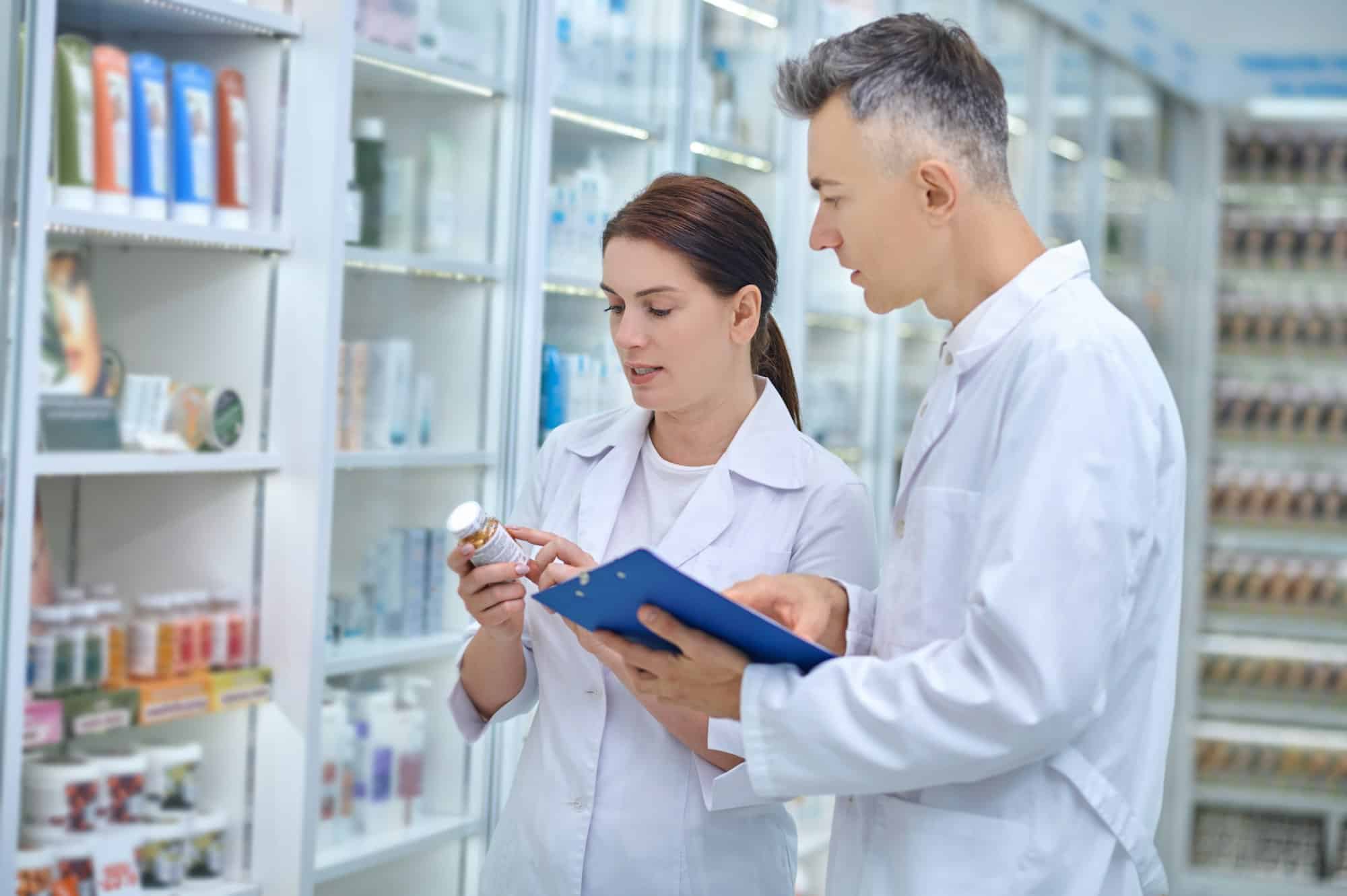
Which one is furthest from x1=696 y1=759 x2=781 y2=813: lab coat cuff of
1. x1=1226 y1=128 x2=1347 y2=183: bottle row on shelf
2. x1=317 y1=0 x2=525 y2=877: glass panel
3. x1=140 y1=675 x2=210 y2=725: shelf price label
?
x1=1226 y1=128 x2=1347 y2=183: bottle row on shelf

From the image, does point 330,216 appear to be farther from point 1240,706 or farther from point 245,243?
point 1240,706

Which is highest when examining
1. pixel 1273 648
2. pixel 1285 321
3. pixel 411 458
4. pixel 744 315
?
pixel 1285 321

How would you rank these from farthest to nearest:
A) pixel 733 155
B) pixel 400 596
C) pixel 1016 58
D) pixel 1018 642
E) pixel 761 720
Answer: pixel 1016 58, pixel 733 155, pixel 400 596, pixel 761 720, pixel 1018 642

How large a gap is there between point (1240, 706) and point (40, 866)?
5951mm

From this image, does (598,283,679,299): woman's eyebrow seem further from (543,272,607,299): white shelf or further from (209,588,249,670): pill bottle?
(543,272,607,299): white shelf

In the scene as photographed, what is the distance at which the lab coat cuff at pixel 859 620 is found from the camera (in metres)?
1.66

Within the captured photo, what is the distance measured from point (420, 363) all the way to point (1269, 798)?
17.2ft

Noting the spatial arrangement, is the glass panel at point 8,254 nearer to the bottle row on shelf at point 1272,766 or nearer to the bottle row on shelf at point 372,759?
the bottle row on shelf at point 372,759

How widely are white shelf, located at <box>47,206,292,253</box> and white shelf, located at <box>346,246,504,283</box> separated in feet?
0.61

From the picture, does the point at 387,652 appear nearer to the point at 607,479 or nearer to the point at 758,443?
the point at 607,479

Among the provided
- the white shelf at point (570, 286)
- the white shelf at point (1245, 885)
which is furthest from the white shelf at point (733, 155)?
the white shelf at point (1245, 885)

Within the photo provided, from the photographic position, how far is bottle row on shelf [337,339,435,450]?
312 cm

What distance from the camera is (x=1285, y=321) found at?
6973 millimetres

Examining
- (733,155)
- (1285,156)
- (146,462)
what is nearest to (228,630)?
(146,462)
